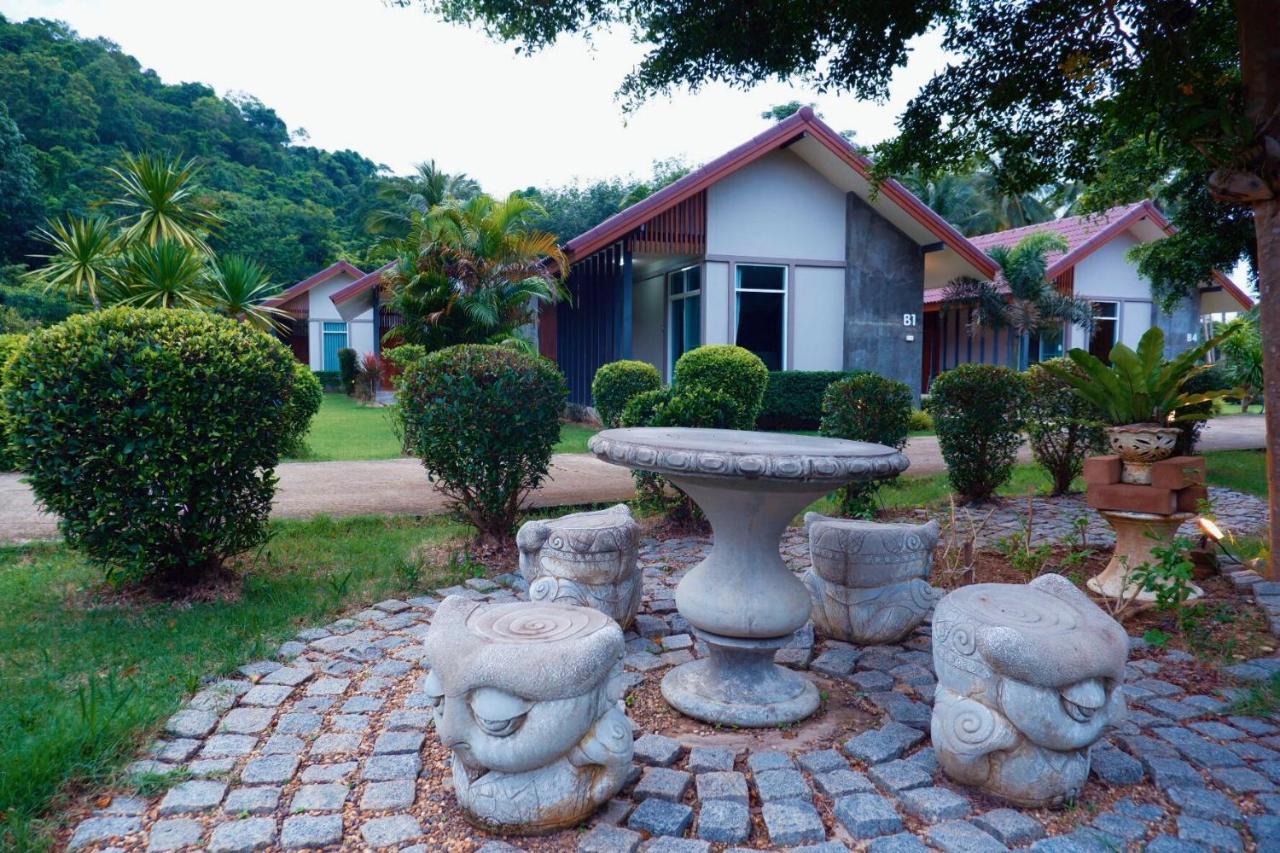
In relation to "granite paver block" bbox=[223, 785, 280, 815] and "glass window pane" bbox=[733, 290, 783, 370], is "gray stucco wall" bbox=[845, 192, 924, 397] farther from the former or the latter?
"granite paver block" bbox=[223, 785, 280, 815]

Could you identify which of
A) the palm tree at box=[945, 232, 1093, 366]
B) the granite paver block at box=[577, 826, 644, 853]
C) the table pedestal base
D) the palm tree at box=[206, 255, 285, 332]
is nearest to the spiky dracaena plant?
Answer: the table pedestal base

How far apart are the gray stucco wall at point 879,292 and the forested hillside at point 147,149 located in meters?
20.5

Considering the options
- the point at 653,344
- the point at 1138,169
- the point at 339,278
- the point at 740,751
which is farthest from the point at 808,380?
the point at 339,278

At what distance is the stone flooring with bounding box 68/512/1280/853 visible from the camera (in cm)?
221

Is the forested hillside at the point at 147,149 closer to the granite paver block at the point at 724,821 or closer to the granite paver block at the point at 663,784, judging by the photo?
the granite paver block at the point at 663,784

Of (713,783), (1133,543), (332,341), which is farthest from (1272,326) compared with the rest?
(332,341)

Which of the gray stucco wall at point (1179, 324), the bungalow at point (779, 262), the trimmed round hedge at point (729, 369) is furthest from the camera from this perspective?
the gray stucco wall at point (1179, 324)

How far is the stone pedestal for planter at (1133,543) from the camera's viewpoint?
4.37 meters

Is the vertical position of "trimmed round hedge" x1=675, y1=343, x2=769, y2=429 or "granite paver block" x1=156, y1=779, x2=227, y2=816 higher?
"trimmed round hedge" x1=675, y1=343, x2=769, y2=429

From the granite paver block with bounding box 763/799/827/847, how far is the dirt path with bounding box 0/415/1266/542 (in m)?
4.25

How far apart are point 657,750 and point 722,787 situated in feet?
1.02

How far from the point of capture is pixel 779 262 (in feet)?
46.5

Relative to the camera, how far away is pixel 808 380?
543 inches

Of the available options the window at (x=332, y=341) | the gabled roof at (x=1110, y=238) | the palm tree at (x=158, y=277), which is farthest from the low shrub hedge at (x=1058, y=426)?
the window at (x=332, y=341)
